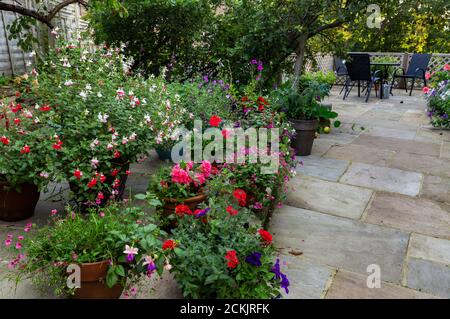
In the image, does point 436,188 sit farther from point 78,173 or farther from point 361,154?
point 78,173

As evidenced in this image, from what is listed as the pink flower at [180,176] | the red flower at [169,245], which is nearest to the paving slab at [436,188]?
the pink flower at [180,176]

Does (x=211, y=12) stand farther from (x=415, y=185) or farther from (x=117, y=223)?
(x=117, y=223)

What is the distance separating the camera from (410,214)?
273cm

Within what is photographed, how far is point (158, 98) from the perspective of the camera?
2.89 m

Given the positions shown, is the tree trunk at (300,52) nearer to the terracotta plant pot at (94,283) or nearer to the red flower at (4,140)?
the red flower at (4,140)

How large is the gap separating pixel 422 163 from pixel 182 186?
2829 mm

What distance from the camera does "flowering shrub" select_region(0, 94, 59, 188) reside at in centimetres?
203

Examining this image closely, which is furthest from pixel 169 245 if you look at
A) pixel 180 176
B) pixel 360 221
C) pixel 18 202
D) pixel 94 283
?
pixel 360 221

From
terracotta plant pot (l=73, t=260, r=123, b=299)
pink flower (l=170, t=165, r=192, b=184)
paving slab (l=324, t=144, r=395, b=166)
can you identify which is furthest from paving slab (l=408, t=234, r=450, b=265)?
terracotta plant pot (l=73, t=260, r=123, b=299)

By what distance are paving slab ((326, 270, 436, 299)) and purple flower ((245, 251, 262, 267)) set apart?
1.57 ft

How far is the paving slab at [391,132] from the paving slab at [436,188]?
5.19 ft

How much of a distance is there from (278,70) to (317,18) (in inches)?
30.8
